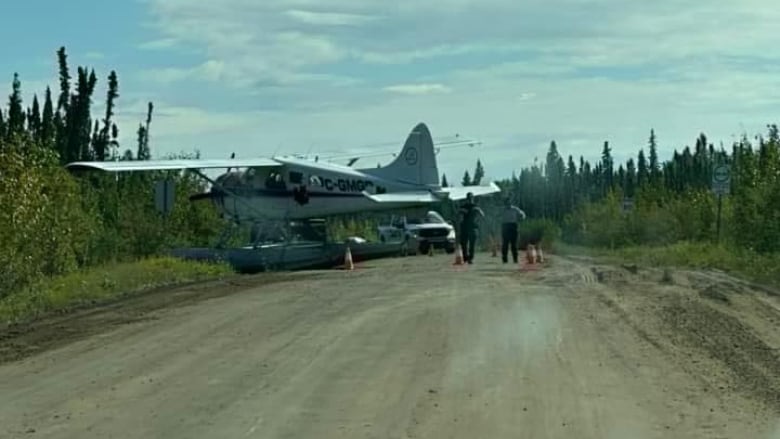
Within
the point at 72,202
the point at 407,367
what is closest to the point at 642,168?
the point at 72,202

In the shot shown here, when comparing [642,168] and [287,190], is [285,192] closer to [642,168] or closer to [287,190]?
[287,190]

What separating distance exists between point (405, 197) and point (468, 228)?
11.2 metres

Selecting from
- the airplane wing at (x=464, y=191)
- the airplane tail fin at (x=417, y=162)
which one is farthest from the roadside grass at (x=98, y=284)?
the airplane wing at (x=464, y=191)

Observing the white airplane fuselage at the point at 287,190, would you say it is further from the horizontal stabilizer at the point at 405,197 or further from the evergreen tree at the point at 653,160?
the evergreen tree at the point at 653,160

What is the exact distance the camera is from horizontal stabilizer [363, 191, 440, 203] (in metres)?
46.8

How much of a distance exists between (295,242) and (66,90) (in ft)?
76.2

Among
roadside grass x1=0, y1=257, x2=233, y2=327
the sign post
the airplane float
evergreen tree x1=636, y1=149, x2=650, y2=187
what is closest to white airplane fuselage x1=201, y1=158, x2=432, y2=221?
the airplane float

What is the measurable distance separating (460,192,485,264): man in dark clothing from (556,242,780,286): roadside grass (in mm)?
4372

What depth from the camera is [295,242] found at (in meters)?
43.1

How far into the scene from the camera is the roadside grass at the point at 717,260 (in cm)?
2995

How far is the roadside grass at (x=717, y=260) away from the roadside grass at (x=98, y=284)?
11.9 meters

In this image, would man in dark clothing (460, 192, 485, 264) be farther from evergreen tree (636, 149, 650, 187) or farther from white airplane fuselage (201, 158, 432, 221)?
evergreen tree (636, 149, 650, 187)

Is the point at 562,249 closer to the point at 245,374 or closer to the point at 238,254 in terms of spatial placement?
the point at 238,254

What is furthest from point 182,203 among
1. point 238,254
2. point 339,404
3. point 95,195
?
point 339,404
